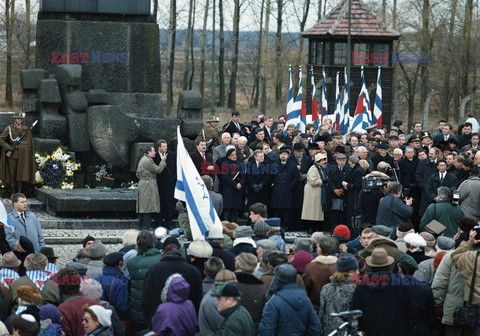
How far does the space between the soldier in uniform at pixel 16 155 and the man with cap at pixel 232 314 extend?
12.0 m

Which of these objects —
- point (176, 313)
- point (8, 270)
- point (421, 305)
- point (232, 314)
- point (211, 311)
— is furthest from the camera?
point (8, 270)

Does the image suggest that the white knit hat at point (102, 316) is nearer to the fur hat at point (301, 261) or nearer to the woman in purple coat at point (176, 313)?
the woman in purple coat at point (176, 313)

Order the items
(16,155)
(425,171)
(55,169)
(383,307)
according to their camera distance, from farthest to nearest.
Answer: (55,169) → (16,155) → (425,171) → (383,307)

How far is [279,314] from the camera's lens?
1127cm

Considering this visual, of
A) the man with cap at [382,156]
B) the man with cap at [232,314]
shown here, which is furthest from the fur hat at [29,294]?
the man with cap at [382,156]

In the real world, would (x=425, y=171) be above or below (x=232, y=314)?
above

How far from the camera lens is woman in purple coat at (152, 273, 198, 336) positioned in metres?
11.2

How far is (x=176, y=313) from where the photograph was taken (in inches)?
443

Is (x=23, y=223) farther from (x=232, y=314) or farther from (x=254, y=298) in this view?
(x=232, y=314)

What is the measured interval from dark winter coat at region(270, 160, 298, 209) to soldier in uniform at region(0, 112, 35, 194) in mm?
→ 4482

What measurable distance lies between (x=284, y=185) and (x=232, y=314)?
10.3 meters

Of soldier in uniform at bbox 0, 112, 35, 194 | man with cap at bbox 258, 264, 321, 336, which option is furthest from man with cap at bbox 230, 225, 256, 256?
soldier in uniform at bbox 0, 112, 35, 194

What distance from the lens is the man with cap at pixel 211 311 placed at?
11.4 meters

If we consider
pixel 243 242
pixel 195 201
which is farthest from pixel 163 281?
pixel 195 201
